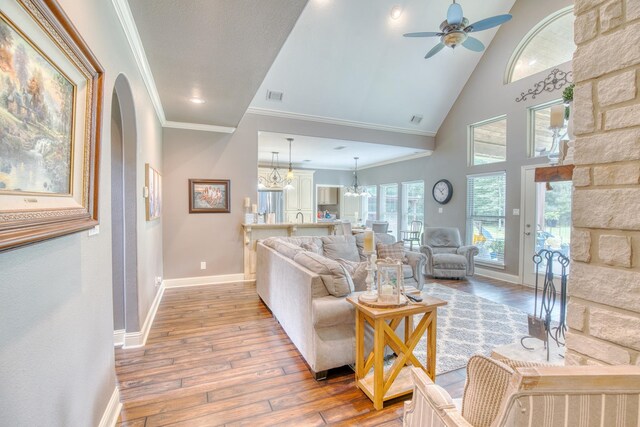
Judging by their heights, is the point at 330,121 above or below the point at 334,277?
above

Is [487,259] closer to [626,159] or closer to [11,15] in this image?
[626,159]

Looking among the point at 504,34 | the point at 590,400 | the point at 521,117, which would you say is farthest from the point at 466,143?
the point at 590,400

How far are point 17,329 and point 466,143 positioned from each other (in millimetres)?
6714

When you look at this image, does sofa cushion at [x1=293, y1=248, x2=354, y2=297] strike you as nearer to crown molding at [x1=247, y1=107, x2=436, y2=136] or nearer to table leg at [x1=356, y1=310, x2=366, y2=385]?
table leg at [x1=356, y1=310, x2=366, y2=385]

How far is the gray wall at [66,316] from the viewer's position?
0.87 meters

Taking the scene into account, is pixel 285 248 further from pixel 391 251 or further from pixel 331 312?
pixel 391 251

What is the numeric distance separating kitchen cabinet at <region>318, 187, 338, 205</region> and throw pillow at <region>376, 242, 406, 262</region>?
22.8 feet

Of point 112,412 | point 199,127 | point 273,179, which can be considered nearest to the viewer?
point 112,412

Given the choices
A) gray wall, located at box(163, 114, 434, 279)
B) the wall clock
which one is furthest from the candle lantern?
the wall clock

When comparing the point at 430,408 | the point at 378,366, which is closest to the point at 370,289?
the point at 378,366

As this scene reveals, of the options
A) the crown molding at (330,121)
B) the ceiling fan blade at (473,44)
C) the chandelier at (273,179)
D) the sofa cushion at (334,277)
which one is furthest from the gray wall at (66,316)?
the chandelier at (273,179)

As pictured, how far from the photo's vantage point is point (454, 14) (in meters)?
3.13

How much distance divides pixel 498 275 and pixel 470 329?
2.86m

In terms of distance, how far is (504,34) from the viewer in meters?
5.33
